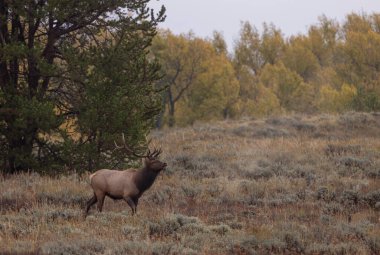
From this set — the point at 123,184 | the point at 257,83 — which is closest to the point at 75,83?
the point at 123,184

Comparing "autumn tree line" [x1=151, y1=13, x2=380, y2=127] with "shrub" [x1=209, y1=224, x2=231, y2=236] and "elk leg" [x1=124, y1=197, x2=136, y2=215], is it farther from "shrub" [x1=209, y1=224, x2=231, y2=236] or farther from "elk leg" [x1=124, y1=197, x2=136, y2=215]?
"shrub" [x1=209, y1=224, x2=231, y2=236]

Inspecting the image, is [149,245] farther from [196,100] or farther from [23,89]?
[196,100]

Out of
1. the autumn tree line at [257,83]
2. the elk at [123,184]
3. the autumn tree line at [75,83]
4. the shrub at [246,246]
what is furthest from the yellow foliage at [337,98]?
the shrub at [246,246]

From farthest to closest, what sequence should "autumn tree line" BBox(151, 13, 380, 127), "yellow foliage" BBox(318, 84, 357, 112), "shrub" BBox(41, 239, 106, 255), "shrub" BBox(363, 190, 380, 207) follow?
"autumn tree line" BBox(151, 13, 380, 127), "yellow foliage" BBox(318, 84, 357, 112), "shrub" BBox(363, 190, 380, 207), "shrub" BBox(41, 239, 106, 255)

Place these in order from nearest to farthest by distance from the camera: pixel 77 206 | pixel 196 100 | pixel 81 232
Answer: pixel 81 232 < pixel 77 206 < pixel 196 100

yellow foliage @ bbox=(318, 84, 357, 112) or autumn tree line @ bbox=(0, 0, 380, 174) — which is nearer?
autumn tree line @ bbox=(0, 0, 380, 174)

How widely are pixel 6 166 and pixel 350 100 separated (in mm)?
29332

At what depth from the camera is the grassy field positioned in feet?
26.7

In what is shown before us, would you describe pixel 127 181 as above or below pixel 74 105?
below

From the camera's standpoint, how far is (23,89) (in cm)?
1408

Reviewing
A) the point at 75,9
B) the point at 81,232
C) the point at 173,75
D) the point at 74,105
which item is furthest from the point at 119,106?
the point at 173,75

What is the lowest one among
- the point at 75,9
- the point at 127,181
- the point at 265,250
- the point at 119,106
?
the point at 265,250

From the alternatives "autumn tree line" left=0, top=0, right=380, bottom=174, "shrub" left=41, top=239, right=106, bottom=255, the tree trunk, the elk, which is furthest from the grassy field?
the tree trunk

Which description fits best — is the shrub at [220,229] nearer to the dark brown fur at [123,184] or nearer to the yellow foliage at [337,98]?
the dark brown fur at [123,184]
